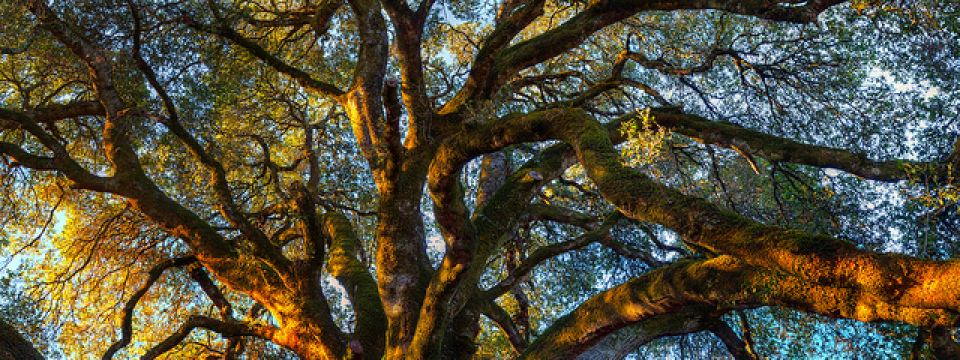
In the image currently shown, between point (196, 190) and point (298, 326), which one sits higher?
point (196, 190)

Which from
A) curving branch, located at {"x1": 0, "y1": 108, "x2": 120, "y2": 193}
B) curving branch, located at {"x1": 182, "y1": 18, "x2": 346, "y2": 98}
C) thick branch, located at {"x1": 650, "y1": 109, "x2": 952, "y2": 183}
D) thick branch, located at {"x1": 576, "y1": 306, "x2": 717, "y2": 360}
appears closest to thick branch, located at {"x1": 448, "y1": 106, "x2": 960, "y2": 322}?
thick branch, located at {"x1": 650, "y1": 109, "x2": 952, "y2": 183}

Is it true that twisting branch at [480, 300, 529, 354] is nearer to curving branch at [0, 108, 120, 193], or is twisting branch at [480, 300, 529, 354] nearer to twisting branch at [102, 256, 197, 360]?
twisting branch at [102, 256, 197, 360]

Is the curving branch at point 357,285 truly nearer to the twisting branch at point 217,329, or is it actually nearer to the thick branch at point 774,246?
the twisting branch at point 217,329

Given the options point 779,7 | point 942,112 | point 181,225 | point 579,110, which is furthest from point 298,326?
point 942,112

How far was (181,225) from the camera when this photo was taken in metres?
6.92

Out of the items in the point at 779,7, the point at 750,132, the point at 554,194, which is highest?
the point at 554,194

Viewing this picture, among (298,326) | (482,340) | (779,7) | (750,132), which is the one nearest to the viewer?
(779,7)

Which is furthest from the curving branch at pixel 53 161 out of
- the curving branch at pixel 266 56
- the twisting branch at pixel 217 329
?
the curving branch at pixel 266 56

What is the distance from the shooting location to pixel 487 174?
343 inches

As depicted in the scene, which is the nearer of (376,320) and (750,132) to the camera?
(750,132)

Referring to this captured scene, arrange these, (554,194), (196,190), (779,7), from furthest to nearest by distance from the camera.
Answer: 1. (554,194)
2. (196,190)
3. (779,7)

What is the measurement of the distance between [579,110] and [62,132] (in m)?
9.18

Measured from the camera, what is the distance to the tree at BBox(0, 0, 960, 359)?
417 centimetres

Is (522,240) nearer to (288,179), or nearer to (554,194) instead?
(554,194)
